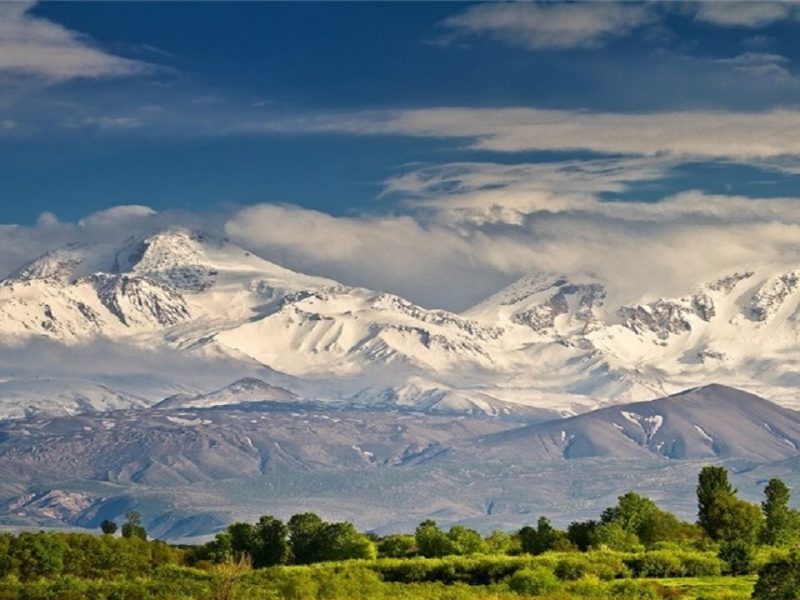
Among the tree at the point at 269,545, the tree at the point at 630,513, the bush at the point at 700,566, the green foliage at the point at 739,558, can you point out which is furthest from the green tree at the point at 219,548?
the green foliage at the point at 739,558

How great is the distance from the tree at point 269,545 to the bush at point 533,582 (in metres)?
51.2

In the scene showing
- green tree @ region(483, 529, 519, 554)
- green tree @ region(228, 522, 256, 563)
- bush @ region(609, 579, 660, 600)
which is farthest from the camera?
green tree @ region(228, 522, 256, 563)

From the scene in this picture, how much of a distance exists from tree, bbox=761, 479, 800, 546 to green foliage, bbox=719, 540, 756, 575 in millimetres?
24696

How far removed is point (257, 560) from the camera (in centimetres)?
17700

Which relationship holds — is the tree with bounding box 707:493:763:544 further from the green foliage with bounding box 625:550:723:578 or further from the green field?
the green foliage with bounding box 625:550:723:578

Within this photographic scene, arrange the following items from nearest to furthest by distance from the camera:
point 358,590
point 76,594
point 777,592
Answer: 1. point 777,592
2. point 76,594
3. point 358,590

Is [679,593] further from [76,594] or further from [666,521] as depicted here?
[666,521]

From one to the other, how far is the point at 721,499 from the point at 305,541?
45.2 metres

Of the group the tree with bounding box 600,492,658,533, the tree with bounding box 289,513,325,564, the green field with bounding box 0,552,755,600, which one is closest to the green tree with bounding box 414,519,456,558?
the tree with bounding box 289,513,325,564

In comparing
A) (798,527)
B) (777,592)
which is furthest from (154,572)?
(798,527)

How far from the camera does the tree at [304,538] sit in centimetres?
17755

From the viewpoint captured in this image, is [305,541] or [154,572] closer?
[154,572]

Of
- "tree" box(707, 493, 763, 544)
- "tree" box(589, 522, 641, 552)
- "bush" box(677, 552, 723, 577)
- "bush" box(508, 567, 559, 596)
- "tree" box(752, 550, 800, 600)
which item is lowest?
"tree" box(752, 550, 800, 600)

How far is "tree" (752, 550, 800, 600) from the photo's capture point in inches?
3720
